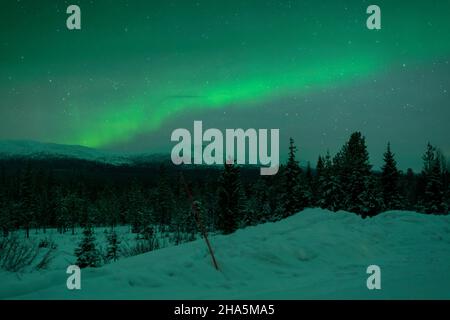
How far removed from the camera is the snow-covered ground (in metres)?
5.35

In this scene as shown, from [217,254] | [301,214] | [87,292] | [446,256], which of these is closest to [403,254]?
[446,256]

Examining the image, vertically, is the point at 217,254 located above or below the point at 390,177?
below

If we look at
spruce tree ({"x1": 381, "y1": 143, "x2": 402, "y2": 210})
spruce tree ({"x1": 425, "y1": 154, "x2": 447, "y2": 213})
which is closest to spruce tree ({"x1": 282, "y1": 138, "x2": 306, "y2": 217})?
spruce tree ({"x1": 381, "y1": 143, "x2": 402, "y2": 210})

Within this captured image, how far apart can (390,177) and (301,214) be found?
84.1 feet

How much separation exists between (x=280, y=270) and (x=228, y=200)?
89.2 ft

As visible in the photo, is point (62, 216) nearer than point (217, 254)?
No

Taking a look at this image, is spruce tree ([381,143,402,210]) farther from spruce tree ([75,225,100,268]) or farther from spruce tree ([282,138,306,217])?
spruce tree ([75,225,100,268])

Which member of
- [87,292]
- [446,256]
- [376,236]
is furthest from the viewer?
[376,236]

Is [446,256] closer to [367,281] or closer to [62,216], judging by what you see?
[367,281]

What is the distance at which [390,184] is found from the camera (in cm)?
3288

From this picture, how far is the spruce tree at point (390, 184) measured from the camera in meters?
32.3

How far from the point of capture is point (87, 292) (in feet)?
17.1

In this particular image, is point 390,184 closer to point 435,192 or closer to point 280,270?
point 435,192
